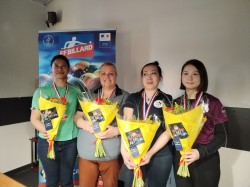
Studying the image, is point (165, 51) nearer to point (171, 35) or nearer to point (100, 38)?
point (171, 35)

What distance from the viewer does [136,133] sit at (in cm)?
141

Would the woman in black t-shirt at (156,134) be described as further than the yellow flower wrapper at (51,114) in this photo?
No

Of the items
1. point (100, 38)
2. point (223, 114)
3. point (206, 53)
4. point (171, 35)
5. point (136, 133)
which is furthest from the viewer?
point (100, 38)

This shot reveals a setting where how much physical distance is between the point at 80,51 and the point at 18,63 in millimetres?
1169

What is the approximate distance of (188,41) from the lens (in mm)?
2400

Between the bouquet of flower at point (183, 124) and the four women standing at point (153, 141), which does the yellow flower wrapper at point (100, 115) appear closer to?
the four women standing at point (153, 141)

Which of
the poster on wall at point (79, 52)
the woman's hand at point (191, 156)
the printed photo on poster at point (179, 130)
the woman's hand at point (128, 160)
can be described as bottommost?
the woman's hand at point (128, 160)

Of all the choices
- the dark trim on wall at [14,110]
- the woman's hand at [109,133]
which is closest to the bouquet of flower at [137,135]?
the woman's hand at [109,133]

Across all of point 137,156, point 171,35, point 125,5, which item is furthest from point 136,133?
point 125,5

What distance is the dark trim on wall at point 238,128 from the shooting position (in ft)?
6.92

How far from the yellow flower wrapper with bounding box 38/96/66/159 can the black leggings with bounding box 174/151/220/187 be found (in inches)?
44.2

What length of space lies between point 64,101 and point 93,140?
16.6 inches

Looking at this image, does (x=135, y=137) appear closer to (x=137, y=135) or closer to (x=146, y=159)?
(x=137, y=135)

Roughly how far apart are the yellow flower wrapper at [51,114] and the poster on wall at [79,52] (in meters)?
0.98
